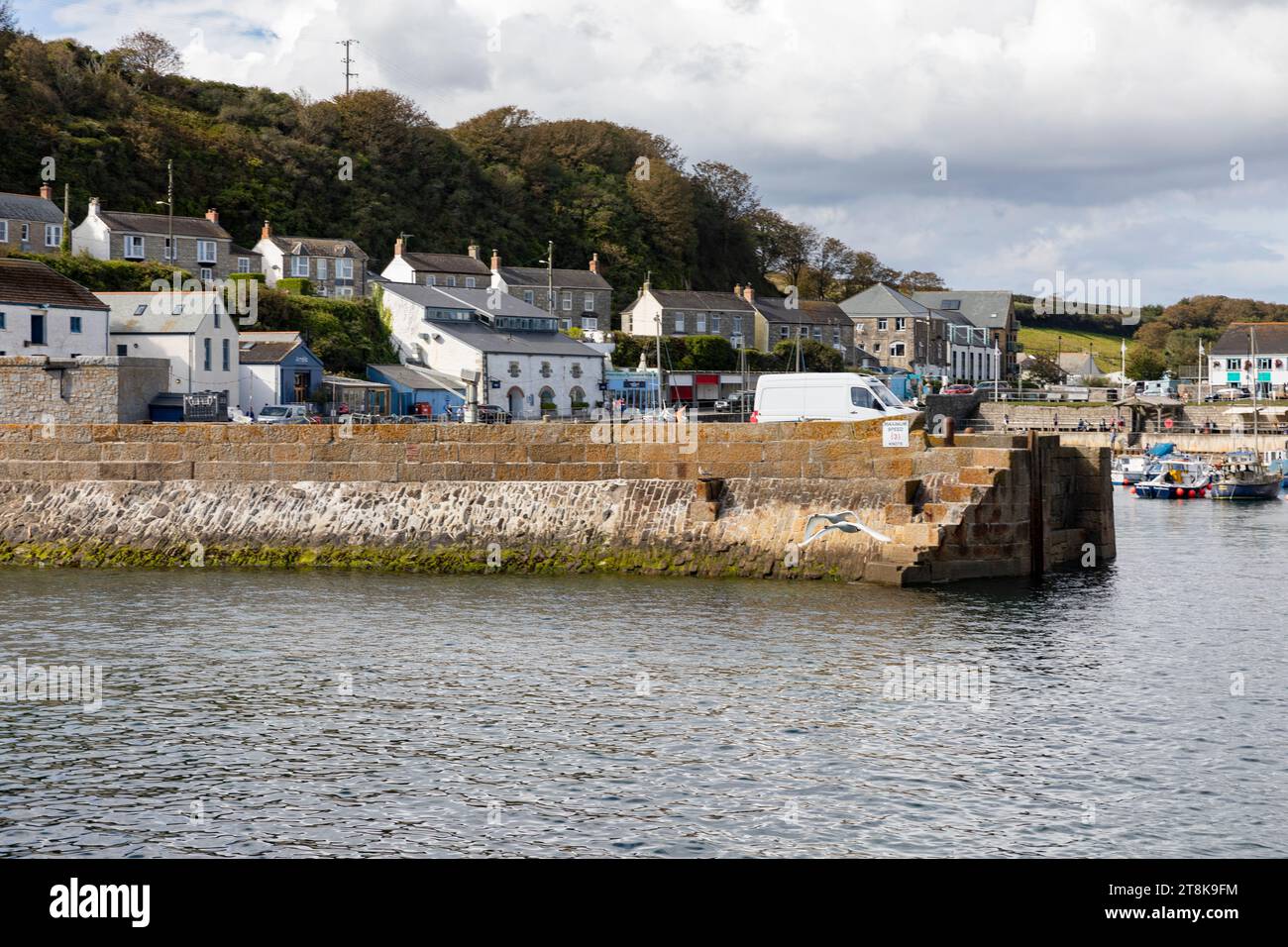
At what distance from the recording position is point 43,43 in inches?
3797

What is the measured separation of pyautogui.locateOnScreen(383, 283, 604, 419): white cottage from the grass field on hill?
9782cm

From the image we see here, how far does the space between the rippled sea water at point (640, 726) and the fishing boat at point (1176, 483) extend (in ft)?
137

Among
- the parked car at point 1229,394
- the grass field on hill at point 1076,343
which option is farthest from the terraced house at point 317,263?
the grass field on hill at point 1076,343

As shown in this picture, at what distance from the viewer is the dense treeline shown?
8881cm

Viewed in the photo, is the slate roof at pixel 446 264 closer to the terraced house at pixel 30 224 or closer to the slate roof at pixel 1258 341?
the terraced house at pixel 30 224

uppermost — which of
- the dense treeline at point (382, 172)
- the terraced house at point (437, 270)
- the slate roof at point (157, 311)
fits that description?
the dense treeline at point (382, 172)

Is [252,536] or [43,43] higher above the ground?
[43,43]

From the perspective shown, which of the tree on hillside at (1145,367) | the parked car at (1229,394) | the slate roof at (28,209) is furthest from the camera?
the tree on hillside at (1145,367)

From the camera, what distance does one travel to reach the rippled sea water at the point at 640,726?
11.4m

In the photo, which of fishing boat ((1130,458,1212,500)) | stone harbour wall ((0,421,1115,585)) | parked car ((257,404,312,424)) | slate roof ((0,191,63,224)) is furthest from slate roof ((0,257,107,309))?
fishing boat ((1130,458,1212,500))

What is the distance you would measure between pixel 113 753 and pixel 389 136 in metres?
99.4

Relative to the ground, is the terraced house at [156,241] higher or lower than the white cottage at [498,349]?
higher
